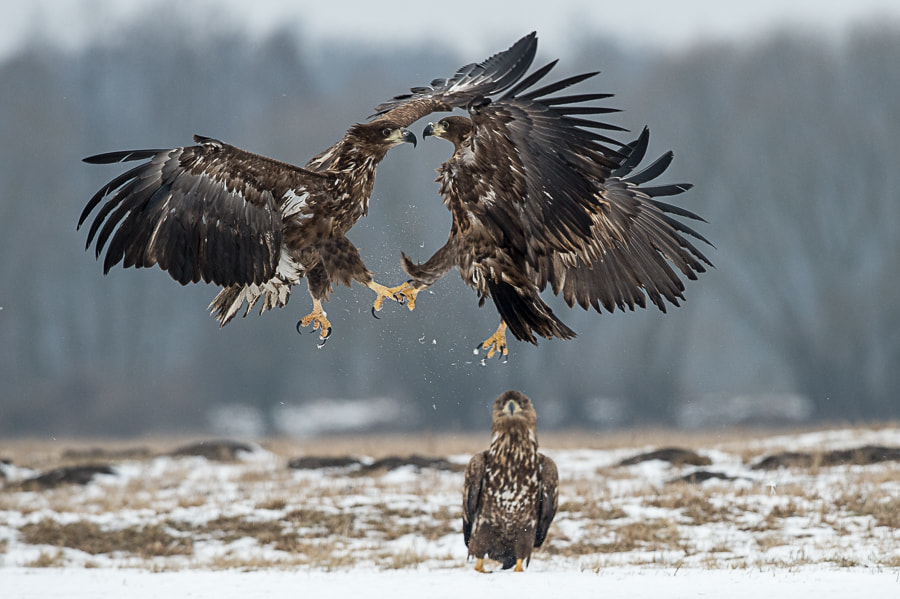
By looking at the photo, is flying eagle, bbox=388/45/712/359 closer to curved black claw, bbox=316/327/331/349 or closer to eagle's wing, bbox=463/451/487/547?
curved black claw, bbox=316/327/331/349

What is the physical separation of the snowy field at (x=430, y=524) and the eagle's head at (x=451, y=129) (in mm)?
3659

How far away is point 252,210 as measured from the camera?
5180mm

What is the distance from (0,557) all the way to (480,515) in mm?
8025

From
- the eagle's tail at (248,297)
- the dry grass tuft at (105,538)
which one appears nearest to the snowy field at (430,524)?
the dry grass tuft at (105,538)

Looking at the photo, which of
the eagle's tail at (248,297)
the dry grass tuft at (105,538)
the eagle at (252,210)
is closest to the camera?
the eagle at (252,210)

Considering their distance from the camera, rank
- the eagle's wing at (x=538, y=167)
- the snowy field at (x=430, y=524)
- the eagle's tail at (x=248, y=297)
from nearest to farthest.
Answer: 1. the eagle's wing at (x=538, y=167)
2. the eagle's tail at (x=248, y=297)
3. the snowy field at (x=430, y=524)

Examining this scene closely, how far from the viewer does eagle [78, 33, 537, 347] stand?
5066 mm

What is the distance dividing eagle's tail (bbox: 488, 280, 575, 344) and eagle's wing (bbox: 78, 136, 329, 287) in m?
1.11

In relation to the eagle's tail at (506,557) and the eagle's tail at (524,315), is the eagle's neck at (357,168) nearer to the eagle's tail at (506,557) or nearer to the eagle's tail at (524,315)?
the eagle's tail at (524,315)

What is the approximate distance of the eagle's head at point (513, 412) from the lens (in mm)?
8477

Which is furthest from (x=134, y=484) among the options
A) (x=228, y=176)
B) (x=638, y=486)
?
(x=228, y=176)

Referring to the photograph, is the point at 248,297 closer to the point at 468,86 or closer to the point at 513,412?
the point at 468,86

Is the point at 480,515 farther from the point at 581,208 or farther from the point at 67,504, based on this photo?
the point at 67,504

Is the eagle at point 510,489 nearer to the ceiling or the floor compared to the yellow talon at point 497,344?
nearer to the floor
